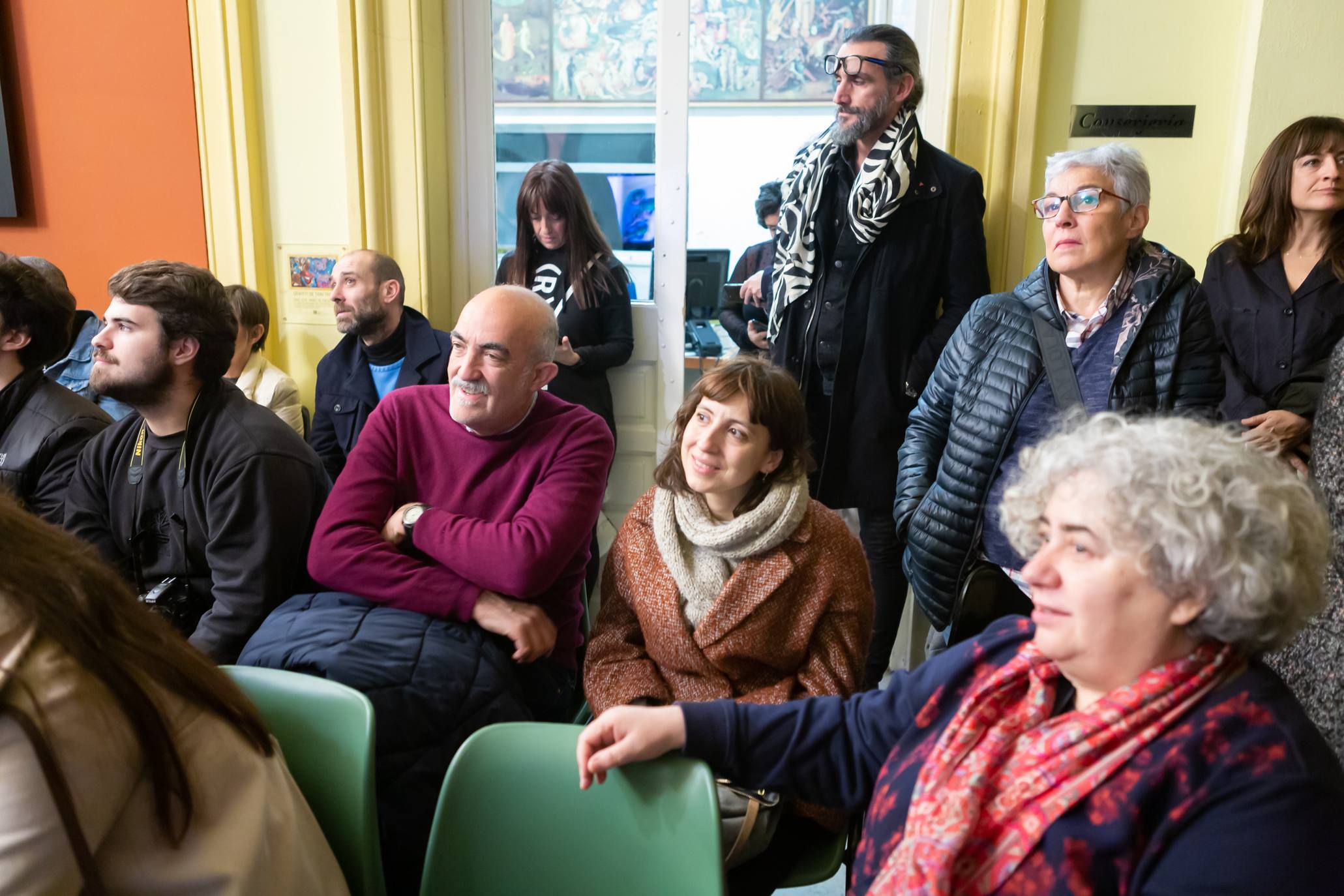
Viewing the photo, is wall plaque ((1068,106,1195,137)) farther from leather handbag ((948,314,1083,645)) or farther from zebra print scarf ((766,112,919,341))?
leather handbag ((948,314,1083,645))

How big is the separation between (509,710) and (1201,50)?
2.80 m

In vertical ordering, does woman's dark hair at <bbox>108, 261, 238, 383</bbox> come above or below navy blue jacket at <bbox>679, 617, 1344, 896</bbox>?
above

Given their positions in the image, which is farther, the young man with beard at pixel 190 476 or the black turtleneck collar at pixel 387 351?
the black turtleneck collar at pixel 387 351

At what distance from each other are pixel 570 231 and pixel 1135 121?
185 centimetres

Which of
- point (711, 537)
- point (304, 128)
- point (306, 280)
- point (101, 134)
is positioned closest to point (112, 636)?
point (711, 537)

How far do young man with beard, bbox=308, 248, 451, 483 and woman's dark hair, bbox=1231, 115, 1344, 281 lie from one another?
7.75 feet

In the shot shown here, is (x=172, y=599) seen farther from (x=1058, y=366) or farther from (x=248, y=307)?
(x=1058, y=366)

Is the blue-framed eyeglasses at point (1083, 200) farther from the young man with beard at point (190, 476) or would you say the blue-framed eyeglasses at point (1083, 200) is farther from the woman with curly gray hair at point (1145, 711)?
the young man with beard at point (190, 476)

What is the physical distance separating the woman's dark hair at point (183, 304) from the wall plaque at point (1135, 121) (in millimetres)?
2553

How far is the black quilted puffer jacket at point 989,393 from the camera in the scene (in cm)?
185

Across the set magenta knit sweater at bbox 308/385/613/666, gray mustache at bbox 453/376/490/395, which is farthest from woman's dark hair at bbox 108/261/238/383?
gray mustache at bbox 453/376/490/395

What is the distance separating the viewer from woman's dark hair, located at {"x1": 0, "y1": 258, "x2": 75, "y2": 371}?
241 cm

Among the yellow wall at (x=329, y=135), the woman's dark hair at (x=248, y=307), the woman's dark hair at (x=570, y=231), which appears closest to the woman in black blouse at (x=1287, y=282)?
the woman's dark hair at (x=570, y=231)

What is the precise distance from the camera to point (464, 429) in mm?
1989
